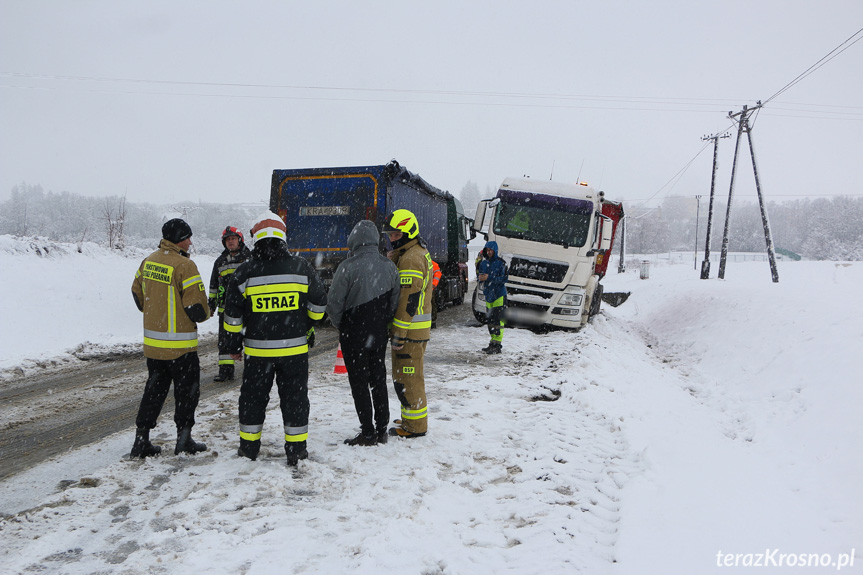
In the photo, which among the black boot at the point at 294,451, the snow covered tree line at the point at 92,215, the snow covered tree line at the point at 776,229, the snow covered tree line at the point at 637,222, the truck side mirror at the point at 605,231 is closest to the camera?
the black boot at the point at 294,451

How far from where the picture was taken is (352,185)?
11.1 metres

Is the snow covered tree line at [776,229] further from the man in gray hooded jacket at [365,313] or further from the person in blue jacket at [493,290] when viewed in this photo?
the man in gray hooded jacket at [365,313]

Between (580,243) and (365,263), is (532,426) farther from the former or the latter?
(580,243)

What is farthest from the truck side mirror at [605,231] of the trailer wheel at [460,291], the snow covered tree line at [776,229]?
the snow covered tree line at [776,229]

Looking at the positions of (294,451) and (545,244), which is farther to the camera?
(545,244)

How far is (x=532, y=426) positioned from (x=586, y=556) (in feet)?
7.70

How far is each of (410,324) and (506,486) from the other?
5.26ft

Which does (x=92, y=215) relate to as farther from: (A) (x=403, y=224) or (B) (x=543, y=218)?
(A) (x=403, y=224)

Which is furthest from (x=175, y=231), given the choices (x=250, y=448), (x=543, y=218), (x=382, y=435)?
(x=543, y=218)

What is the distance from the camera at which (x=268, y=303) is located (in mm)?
3959

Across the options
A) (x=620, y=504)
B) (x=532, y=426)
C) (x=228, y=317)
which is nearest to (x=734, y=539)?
(x=620, y=504)

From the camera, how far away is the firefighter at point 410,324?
473 cm

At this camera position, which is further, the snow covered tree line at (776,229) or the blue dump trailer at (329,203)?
the snow covered tree line at (776,229)

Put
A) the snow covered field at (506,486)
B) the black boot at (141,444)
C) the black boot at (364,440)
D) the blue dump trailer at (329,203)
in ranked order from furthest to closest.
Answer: the blue dump trailer at (329,203) < the black boot at (364,440) < the black boot at (141,444) < the snow covered field at (506,486)
